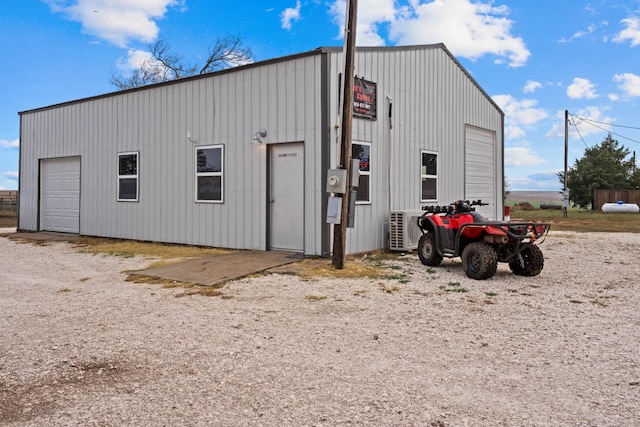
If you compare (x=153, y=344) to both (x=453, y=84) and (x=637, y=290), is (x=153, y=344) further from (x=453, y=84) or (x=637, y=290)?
(x=453, y=84)

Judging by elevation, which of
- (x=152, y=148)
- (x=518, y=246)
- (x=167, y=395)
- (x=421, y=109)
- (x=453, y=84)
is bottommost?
(x=167, y=395)

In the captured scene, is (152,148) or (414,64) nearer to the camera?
(414,64)

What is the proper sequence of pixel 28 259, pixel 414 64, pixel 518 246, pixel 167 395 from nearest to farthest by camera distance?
pixel 167 395
pixel 518 246
pixel 28 259
pixel 414 64

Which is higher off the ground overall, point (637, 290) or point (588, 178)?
point (588, 178)

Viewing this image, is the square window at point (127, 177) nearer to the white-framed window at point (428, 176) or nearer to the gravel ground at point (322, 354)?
the gravel ground at point (322, 354)

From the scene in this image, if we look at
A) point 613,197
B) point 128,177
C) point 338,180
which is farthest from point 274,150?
point 613,197

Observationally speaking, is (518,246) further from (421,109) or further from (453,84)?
(453,84)

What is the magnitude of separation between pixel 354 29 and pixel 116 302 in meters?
5.42

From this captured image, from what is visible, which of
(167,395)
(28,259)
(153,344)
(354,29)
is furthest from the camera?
(28,259)

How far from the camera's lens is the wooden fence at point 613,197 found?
33031 millimetres

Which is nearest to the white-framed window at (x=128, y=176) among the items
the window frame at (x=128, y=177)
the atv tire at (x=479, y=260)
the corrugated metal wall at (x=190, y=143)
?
the window frame at (x=128, y=177)

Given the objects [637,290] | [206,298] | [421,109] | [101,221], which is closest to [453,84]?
[421,109]

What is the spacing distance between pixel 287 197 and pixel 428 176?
12.8 feet

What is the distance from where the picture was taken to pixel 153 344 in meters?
3.97
